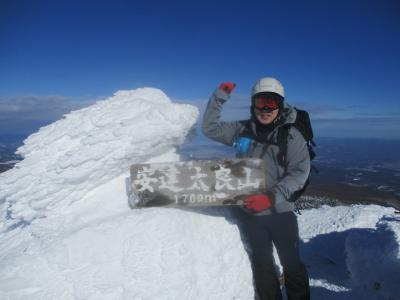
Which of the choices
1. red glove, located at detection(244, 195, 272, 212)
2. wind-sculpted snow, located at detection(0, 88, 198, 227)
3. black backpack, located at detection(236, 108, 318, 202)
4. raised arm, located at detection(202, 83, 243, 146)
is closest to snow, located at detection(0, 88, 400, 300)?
wind-sculpted snow, located at detection(0, 88, 198, 227)

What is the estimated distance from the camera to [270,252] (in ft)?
14.9

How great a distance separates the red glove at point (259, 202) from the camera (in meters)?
4.03

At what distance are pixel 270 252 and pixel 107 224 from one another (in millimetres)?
2364

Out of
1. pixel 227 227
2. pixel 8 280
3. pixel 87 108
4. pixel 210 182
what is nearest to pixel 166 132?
pixel 210 182

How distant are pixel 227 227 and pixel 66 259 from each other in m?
2.17

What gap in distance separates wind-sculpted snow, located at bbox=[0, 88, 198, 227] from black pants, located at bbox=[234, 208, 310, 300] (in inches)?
72.1

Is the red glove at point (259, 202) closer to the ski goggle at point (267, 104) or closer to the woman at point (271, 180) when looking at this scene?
the woman at point (271, 180)

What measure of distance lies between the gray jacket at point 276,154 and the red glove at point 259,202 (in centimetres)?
9

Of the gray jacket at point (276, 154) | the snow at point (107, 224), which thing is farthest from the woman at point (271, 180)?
the snow at point (107, 224)

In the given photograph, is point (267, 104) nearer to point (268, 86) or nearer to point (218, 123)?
point (268, 86)

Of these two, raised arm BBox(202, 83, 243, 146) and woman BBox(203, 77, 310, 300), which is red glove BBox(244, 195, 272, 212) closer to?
woman BBox(203, 77, 310, 300)

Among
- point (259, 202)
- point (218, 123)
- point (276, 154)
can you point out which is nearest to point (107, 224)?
point (259, 202)

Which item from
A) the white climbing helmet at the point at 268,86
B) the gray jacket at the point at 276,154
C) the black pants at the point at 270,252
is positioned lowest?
the black pants at the point at 270,252

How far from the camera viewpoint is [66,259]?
3.43 m
